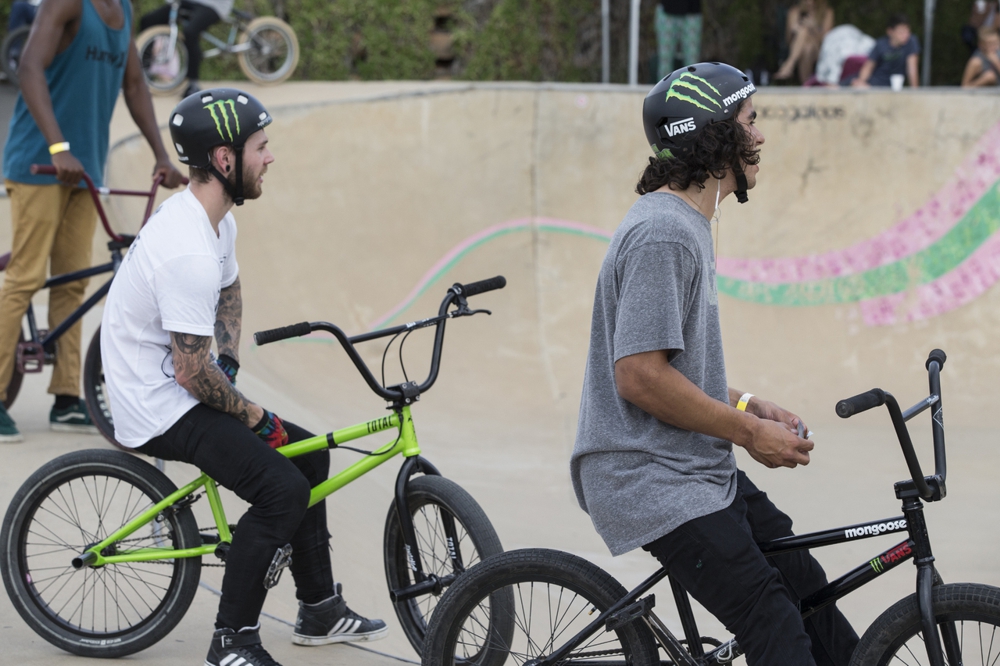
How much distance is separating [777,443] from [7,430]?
3.86 metres

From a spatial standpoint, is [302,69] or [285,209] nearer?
[285,209]

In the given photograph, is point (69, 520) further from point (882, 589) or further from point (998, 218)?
point (998, 218)

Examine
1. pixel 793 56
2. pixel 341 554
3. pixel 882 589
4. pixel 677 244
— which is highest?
pixel 793 56

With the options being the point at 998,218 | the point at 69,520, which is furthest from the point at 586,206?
the point at 69,520

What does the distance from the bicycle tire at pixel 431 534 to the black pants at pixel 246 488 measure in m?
0.38

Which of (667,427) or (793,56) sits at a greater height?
(793,56)

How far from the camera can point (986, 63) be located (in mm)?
10258

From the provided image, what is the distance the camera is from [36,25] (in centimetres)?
435

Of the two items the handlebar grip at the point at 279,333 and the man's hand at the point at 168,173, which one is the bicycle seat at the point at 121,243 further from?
the handlebar grip at the point at 279,333

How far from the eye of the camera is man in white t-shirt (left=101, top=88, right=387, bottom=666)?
275cm

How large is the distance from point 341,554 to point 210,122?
2201mm

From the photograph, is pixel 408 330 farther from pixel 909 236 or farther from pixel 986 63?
pixel 986 63

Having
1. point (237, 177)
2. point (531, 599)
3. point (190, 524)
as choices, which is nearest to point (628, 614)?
point (531, 599)

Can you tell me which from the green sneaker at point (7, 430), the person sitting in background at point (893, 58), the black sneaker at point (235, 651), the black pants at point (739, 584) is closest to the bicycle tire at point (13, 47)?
the green sneaker at point (7, 430)
